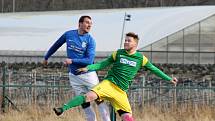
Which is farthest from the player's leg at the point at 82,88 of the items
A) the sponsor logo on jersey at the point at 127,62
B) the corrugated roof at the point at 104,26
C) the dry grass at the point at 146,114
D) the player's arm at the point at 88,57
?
the corrugated roof at the point at 104,26

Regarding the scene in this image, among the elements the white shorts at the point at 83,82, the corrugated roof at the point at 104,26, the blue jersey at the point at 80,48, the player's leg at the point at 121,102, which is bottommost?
the player's leg at the point at 121,102

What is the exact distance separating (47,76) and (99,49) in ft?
50.4

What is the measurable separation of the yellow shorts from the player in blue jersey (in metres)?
0.52

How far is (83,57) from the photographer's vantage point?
882cm

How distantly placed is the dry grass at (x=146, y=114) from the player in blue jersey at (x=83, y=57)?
112 inches

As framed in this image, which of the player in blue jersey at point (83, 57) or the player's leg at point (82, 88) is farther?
the player's leg at point (82, 88)

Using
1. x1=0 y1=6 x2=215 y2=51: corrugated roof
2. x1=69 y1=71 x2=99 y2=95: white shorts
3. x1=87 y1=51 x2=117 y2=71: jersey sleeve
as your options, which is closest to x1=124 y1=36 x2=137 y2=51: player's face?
x1=87 y1=51 x2=117 y2=71: jersey sleeve

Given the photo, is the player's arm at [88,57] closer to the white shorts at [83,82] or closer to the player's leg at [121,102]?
the white shorts at [83,82]

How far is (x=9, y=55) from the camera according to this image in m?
36.1

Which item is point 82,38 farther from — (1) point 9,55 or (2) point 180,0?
(2) point 180,0

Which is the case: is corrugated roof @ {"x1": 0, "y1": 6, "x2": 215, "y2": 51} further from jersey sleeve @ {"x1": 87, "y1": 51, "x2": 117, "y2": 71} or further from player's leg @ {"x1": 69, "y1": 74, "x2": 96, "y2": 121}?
jersey sleeve @ {"x1": 87, "y1": 51, "x2": 117, "y2": 71}

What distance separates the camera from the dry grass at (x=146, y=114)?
12133 millimetres

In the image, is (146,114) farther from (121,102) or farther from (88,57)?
(121,102)

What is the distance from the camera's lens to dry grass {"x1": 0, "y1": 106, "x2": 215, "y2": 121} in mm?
12133
